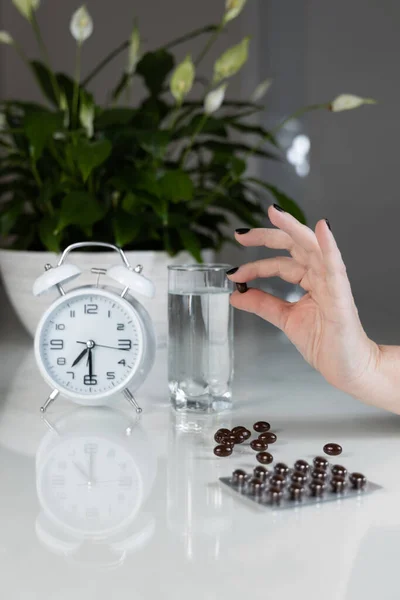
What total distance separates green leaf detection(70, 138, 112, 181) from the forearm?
2.14 ft

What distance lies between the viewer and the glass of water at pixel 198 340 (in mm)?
1147

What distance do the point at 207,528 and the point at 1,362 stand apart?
90 centimetres

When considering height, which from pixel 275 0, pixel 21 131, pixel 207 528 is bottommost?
pixel 207 528

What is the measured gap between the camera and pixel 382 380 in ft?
3.37

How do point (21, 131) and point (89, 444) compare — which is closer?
point (89, 444)

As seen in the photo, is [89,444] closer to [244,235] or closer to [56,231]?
[244,235]

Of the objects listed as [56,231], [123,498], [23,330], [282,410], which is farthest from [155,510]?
[23,330]

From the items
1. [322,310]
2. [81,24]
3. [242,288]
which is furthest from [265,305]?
[81,24]

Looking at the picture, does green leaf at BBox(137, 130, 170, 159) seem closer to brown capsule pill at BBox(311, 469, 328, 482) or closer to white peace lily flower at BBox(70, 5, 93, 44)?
white peace lily flower at BBox(70, 5, 93, 44)

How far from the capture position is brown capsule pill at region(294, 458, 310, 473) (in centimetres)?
86

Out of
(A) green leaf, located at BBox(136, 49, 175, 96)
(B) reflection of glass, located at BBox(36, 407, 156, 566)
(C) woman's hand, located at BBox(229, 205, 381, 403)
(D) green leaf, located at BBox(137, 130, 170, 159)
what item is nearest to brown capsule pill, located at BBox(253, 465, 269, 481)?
(B) reflection of glass, located at BBox(36, 407, 156, 566)

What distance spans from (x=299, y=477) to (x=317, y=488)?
20mm

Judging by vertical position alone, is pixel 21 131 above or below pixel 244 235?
above

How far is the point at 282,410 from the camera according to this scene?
1190 mm
